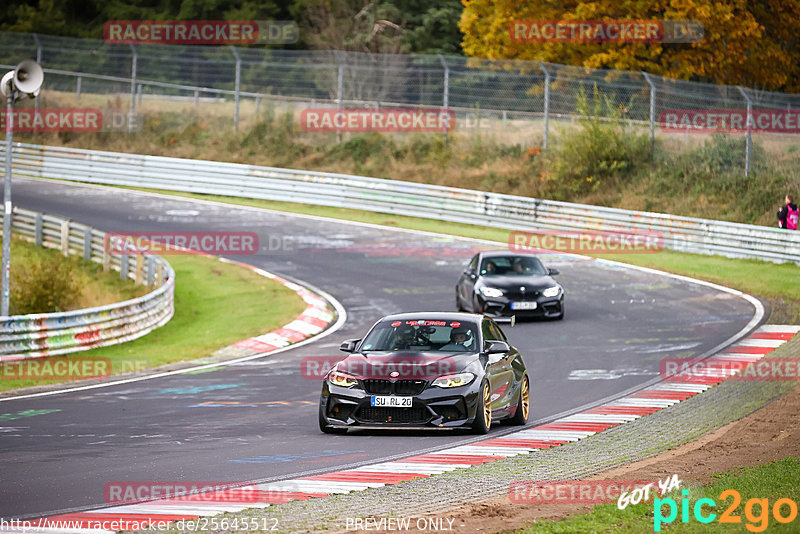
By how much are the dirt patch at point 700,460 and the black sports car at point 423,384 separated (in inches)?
83.2

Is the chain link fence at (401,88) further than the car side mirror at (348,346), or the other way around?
the chain link fence at (401,88)

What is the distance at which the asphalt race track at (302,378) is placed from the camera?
1064 centimetres

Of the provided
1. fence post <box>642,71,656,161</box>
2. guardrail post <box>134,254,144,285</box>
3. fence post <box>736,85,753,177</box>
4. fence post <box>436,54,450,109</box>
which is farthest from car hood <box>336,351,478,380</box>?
fence post <box>436,54,450,109</box>

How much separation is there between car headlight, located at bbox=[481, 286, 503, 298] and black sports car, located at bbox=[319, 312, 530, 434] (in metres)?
8.46

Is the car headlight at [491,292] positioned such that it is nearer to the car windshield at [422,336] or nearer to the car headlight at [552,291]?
the car headlight at [552,291]

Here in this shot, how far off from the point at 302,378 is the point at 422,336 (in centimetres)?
424

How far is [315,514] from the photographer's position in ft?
27.5

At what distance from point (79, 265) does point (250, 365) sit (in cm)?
1280

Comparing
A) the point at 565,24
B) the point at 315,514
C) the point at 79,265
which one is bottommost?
the point at 79,265

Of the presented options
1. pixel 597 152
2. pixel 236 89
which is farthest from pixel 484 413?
pixel 236 89

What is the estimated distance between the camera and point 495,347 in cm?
1316

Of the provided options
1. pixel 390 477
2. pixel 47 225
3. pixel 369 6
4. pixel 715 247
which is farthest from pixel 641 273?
pixel 369 6

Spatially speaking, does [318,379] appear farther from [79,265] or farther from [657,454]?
[79,265]

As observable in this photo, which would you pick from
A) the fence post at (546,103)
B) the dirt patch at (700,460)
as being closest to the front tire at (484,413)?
the dirt patch at (700,460)
